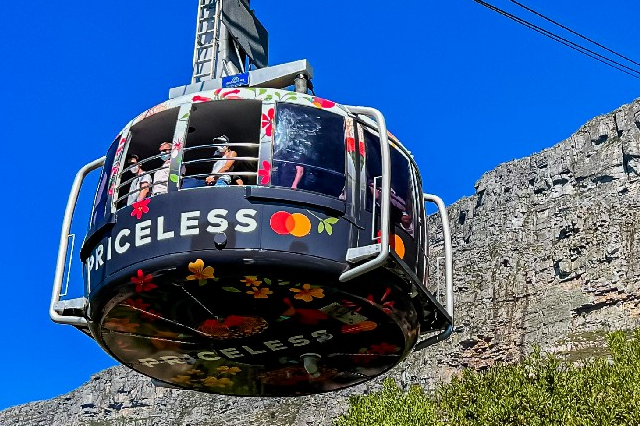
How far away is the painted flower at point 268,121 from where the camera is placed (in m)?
13.1

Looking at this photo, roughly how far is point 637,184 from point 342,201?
19124 centimetres

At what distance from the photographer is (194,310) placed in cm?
1387

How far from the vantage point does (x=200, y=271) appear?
12.6m

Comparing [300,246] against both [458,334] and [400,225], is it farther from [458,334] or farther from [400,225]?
[458,334]

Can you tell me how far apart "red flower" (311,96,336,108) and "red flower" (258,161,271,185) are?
126 centimetres

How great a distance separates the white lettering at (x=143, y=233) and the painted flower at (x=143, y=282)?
0.36m

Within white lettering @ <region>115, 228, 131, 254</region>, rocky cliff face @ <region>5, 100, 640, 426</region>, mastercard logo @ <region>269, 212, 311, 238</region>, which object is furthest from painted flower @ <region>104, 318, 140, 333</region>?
rocky cliff face @ <region>5, 100, 640, 426</region>

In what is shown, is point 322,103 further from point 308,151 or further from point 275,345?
point 275,345

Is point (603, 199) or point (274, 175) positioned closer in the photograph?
point (274, 175)

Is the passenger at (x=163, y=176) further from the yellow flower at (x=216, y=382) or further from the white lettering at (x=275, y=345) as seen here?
the yellow flower at (x=216, y=382)

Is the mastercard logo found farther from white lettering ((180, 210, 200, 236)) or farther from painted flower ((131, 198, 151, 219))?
painted flower ((131, 198, 151, 219))

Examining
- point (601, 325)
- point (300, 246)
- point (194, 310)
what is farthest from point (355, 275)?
point (601, 325)

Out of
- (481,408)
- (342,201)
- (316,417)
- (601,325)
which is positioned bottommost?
(342,201)

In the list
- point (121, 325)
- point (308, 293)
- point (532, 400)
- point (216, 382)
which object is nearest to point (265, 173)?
point (308, 293)
